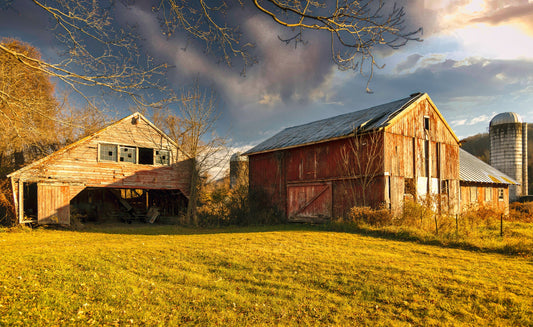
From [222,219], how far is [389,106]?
42.6ft

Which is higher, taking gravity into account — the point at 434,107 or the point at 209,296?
the point at 434,107

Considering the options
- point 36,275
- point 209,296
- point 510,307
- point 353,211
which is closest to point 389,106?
point 353,211

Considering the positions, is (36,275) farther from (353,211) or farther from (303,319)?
(353,211)

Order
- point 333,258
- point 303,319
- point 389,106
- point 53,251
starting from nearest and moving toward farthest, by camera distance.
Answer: point 303,319
point 333,258
point 53,251
point 389,106

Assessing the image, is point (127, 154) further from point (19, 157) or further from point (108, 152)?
point (19, 157)

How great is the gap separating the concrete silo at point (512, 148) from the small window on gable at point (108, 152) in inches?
1676

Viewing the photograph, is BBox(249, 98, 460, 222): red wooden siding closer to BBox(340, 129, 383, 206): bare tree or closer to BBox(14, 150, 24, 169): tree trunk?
BBox(340, 129, 383, 206): bare tree

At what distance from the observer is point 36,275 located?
7.80 m

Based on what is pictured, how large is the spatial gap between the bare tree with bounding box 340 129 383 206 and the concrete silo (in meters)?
32.1

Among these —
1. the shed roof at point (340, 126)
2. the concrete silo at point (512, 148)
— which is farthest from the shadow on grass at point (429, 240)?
the concrete silo at point (512, 148)

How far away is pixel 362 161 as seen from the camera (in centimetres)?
1806

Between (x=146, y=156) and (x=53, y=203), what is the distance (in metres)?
7.39

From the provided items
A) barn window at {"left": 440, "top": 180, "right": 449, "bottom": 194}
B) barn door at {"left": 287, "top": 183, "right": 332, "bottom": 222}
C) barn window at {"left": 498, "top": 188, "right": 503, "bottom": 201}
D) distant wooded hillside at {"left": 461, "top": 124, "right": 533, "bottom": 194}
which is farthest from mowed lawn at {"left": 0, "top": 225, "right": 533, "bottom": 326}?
distant wooded hillside at {"left": 461, "top": 124, "right": 533, "bottom": 194}

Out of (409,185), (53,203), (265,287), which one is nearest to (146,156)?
(53,203)
